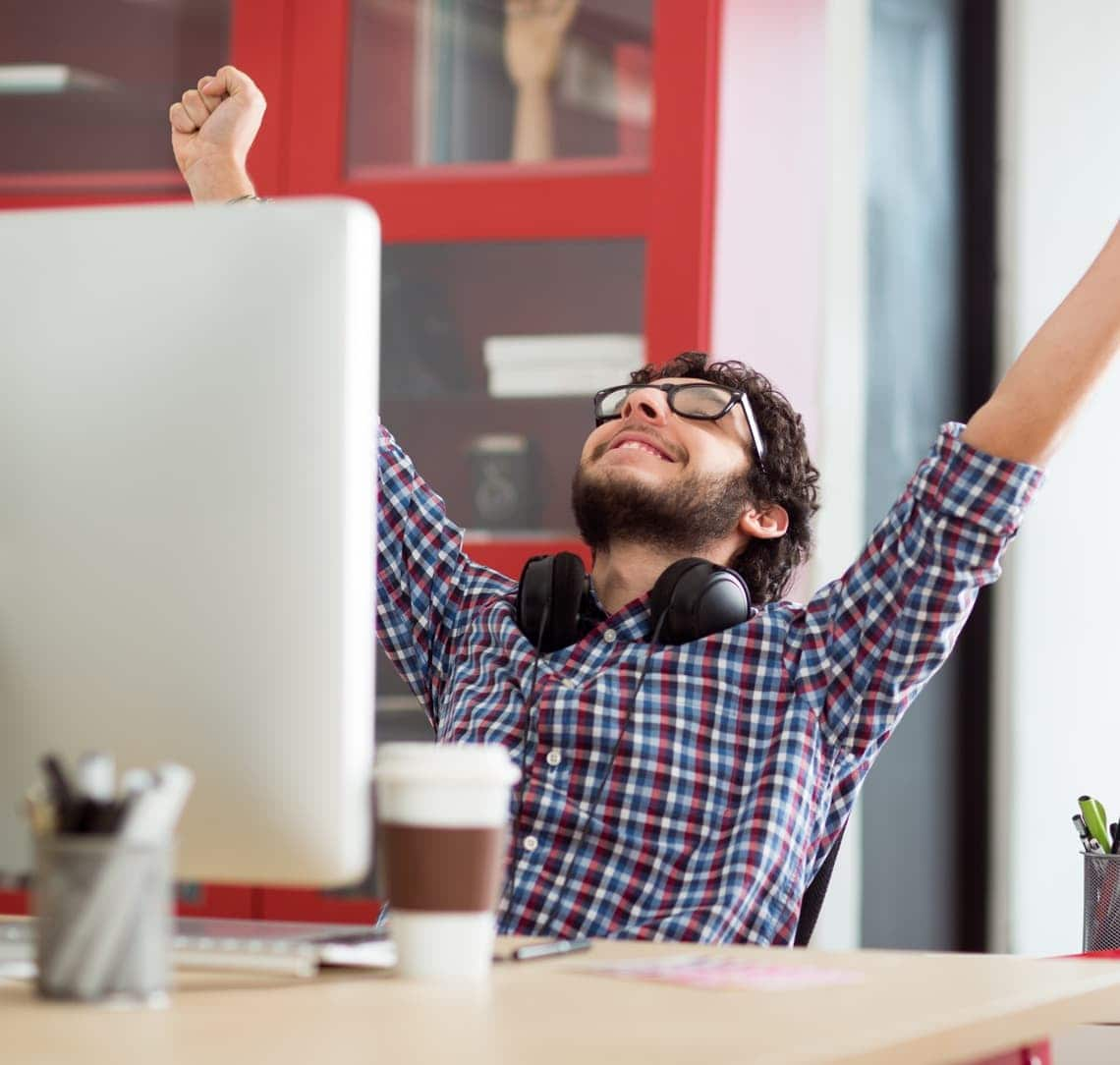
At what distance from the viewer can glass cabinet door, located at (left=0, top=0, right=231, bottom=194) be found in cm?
305

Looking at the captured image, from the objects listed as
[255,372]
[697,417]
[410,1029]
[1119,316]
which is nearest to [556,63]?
[697,417]

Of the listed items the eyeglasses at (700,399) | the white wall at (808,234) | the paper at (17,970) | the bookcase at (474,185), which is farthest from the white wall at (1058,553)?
the paper at (17,970)

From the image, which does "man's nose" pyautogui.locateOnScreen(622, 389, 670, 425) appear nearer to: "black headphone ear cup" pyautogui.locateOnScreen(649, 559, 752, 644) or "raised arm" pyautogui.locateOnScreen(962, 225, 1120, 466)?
"black headphone ear cup" pyautogui.locateOnScreen(649, 559, 752, 644)

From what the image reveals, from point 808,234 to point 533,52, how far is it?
0.55 meters

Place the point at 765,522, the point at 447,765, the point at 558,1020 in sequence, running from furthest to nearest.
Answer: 1. the point at 765,522
2. the point at 447,765
3. the point at 558,1020

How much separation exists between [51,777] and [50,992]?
98 mm

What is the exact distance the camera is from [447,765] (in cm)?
86

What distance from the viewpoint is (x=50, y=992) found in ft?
2.54

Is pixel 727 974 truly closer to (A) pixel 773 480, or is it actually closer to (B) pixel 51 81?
(A) pixel 773 480

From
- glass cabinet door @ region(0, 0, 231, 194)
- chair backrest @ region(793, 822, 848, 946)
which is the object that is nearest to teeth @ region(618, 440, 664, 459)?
chair backrest @ region(793, 822, 848, 946)

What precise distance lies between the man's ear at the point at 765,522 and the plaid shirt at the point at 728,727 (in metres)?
0.22

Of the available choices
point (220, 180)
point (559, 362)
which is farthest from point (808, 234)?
point (220, 180)

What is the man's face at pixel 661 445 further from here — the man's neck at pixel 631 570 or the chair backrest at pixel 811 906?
the chair backrest at pixel 811 906

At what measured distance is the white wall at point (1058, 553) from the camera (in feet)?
9.90
